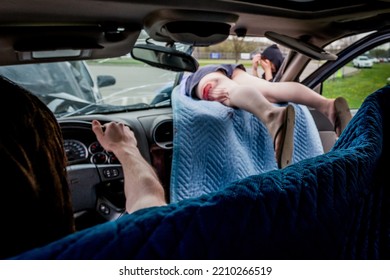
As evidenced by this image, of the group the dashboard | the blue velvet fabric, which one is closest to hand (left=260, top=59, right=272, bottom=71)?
the dashboard

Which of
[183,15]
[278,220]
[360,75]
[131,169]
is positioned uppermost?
[183,15]

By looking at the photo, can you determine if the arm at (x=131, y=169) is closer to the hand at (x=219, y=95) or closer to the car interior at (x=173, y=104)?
the car interior at (x=173, y=104)

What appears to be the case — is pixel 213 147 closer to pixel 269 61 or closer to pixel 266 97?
pixel 266 97

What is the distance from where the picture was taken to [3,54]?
862 millimetres

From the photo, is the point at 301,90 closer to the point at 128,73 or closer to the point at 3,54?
the point at 128,73

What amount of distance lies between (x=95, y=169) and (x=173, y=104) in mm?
428

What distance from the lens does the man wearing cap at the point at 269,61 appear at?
A: 5.78 feet

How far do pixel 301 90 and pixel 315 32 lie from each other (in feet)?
1.15

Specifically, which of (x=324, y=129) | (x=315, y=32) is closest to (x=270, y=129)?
(x=315, y=32)

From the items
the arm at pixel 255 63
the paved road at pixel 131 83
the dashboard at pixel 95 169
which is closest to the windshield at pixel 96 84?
the paved road at pixel 131 83

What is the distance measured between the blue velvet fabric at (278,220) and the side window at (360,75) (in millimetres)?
1254

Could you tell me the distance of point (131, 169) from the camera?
3.38 ft

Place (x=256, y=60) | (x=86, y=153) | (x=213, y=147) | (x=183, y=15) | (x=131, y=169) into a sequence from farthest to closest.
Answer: (x=256, y=60) → (x=213, y=147) → (x=86, y=153) → (x=131, y=169) → (x=183, y=15)

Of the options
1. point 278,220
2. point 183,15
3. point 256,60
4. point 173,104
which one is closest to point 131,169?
point 183,15
